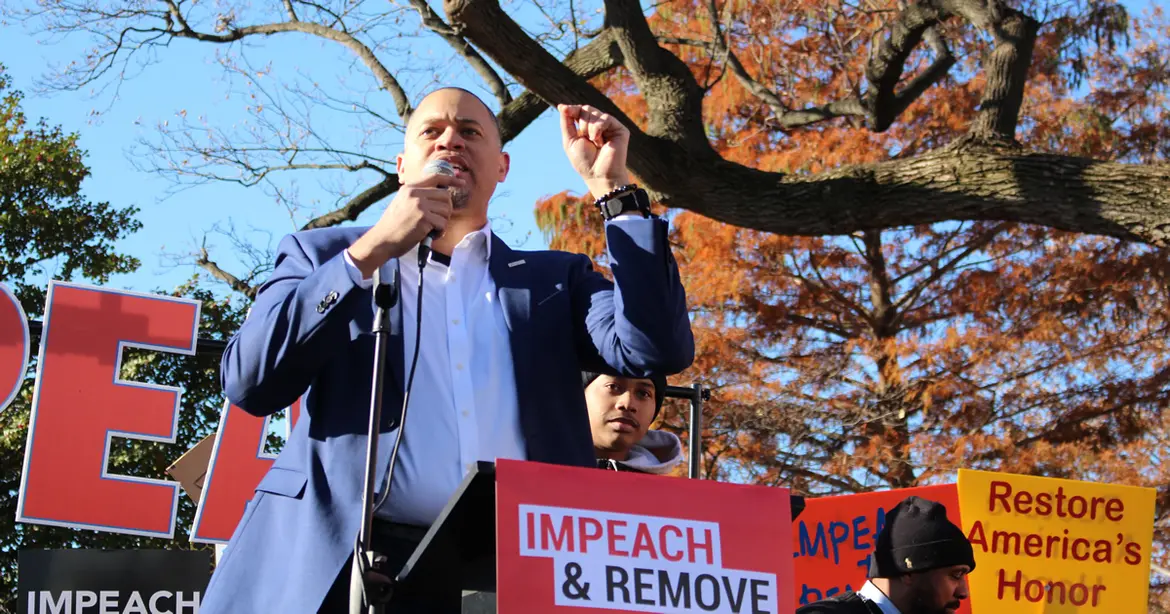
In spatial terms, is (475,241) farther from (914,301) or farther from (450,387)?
(914,301)

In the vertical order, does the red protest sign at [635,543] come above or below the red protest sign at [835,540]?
below

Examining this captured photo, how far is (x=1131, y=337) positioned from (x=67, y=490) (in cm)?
860

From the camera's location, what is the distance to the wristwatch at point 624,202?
8.27 ft

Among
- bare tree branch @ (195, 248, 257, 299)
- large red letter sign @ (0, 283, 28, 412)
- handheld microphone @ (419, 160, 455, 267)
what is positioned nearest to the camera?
handheld microphone @ (419, 160, 455, 267)

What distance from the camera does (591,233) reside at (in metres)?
12.7

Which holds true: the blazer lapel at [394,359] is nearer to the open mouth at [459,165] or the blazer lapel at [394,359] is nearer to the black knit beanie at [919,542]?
the open mouth at [459,165]

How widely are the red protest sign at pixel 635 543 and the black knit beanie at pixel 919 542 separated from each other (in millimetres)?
2477

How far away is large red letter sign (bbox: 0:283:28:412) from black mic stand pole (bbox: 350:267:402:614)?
4.73 m

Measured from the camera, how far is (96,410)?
698cm

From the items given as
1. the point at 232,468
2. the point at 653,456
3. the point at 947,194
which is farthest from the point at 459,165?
the point at 947,194

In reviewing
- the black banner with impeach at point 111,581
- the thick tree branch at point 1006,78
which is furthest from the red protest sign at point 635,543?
the thick tree branch at point 1006,78

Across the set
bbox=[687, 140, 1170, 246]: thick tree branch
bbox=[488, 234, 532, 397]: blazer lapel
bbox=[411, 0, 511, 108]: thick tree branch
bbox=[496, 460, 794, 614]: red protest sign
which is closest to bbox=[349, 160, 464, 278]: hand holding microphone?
bbox=[488, 234, 532, 397]: blazer lapel

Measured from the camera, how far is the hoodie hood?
4.61 m

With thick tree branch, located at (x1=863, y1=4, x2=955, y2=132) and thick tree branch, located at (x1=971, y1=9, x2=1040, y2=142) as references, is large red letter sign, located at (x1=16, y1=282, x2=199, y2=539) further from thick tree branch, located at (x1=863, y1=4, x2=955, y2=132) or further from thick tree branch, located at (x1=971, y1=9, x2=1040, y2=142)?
thick tree branch, located at (x1=863, y1=4, x2=955, y2=132)
